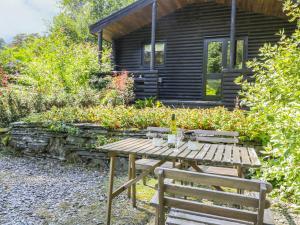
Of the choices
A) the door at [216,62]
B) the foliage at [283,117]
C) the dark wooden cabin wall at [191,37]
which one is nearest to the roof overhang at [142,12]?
the dark wooden cabin wall at [191,37]

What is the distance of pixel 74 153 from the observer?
231 inches

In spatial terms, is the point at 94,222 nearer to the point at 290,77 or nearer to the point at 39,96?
the point at 290,77

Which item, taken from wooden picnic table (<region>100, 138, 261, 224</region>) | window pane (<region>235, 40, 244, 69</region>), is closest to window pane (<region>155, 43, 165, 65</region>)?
window pane (<region>235, 40, 244, 69</region>)

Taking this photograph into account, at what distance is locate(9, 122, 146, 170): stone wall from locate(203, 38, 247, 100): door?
5.92 metres

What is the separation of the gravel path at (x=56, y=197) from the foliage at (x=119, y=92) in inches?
121

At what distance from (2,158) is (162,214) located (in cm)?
561

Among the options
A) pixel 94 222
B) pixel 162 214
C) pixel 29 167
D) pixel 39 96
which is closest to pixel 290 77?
pixel 162 214

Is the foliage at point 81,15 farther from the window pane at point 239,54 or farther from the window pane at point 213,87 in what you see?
the window pane at point 239,54

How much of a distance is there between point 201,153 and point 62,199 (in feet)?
7.79

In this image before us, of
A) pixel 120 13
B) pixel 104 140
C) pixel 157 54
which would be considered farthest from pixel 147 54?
pixel 104 140

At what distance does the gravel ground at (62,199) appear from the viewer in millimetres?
3221

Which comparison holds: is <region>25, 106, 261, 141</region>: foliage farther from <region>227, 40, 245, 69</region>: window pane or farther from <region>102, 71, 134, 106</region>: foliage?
<region>227, 40, 245, 69</region>: window pane

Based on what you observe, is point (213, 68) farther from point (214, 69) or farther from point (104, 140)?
point (104, 140)

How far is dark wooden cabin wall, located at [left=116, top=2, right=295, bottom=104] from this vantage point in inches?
376
